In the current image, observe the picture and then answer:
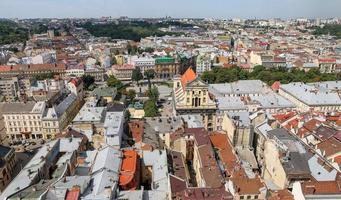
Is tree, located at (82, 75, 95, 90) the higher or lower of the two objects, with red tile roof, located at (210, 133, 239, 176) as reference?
lower

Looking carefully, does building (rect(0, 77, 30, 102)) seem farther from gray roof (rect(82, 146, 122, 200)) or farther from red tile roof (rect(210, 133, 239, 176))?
red tile roof (rect(210, 133, 239, 176))

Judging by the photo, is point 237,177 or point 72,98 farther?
point 72,98

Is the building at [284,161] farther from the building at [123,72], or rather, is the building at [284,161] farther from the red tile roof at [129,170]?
the building at [123,72]

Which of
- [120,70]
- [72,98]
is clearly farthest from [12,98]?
[120,70]

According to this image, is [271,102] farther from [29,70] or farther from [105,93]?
[29,70]

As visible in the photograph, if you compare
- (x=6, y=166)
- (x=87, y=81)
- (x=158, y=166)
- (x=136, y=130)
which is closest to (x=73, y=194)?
(x=158, y=166)

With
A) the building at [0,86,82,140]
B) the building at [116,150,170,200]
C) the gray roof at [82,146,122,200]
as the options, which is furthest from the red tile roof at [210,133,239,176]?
the building at [0,86,82,140]

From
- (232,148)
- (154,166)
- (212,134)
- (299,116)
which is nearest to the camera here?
(154,166)

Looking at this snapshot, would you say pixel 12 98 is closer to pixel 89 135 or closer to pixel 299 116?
pixel 89 135
